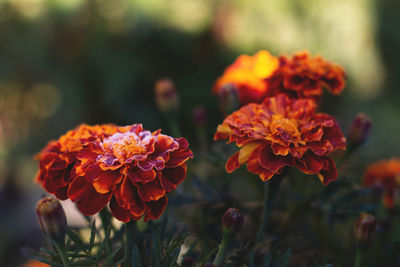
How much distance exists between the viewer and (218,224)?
638 millimetres

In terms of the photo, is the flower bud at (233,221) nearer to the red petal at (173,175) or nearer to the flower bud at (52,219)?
the red petal at (173,175)

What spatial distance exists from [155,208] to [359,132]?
364 mm

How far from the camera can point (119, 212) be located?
0.44m

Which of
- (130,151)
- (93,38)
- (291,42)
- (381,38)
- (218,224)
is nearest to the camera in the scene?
(130,151)

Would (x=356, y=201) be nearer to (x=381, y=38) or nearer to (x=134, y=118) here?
(x=134, y=118)

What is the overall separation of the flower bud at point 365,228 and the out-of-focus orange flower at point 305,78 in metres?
0.20

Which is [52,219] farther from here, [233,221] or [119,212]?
[233,221]

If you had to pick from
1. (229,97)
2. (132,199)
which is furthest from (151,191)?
(229,97)

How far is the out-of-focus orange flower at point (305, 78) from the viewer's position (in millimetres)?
616

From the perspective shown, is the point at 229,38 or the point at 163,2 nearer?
the point at 163,2

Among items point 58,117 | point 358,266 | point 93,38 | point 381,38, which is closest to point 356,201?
point 358,266

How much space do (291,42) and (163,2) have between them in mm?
763

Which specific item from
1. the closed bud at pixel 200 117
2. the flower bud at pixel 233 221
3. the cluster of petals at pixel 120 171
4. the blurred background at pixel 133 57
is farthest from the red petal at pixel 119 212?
the blurred background at pixel 133 57

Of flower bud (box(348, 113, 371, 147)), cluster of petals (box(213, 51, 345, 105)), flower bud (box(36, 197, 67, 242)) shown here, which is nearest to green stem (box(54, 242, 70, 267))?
flower bud (box(36, 197, 67, 242))
